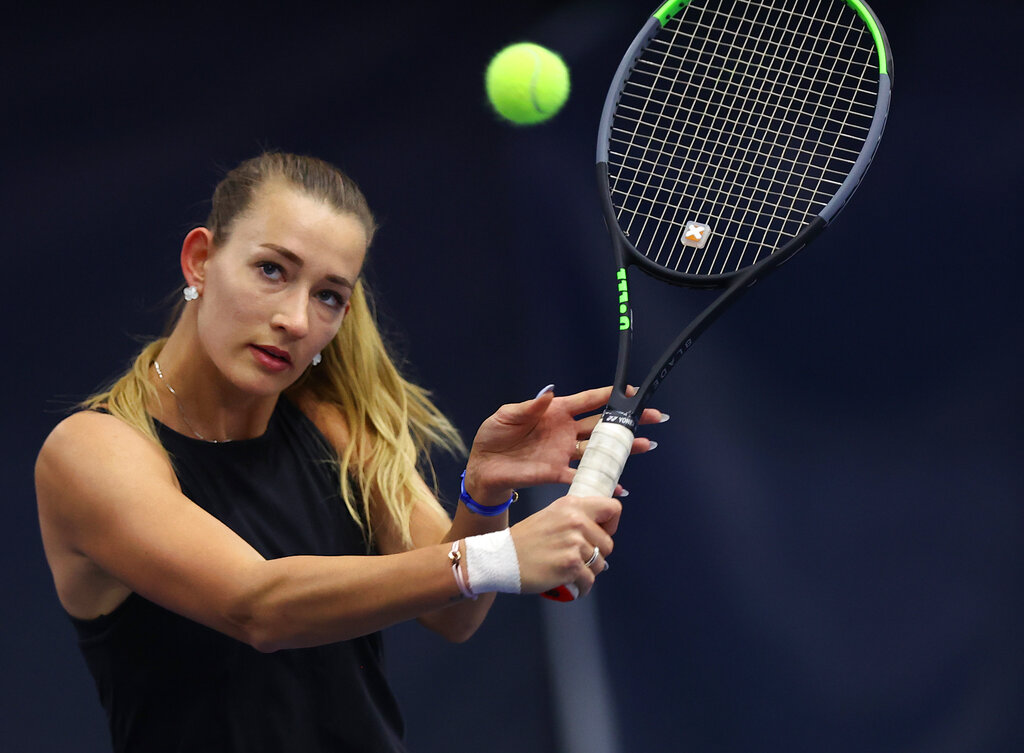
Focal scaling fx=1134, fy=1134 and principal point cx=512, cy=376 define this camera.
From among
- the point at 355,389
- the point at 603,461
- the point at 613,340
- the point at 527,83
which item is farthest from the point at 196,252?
the point at 613,340

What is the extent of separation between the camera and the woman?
1.14 meters

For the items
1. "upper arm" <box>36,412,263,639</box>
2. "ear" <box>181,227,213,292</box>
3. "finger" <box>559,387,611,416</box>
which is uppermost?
"ear" <box>181,227,213,292</box>

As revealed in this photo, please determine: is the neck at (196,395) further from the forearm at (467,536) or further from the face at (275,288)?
the forearm at (467,536)

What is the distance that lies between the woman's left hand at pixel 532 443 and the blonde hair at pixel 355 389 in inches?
9.5

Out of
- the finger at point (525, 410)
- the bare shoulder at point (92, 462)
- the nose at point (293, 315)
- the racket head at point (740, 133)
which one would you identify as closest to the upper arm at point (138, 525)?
the bare shoulder at point (92, 462)

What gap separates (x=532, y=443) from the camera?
53.2 inches

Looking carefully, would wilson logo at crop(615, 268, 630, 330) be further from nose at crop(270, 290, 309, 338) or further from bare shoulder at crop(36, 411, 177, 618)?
bare shoulder at crop(36, 411, 177, 618)

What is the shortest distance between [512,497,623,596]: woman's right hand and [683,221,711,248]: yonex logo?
519mm

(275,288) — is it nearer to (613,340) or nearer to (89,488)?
(89,488)

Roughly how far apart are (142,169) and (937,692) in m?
2.03

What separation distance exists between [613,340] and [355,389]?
3.52ft

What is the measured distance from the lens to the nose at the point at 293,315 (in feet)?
4.57

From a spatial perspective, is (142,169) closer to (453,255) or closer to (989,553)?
(453,255)

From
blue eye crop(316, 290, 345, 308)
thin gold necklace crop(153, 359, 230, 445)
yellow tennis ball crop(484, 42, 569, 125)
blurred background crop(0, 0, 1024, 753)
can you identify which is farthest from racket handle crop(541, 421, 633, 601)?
yellow tennis ball crop(484, 42, 569, 125)
